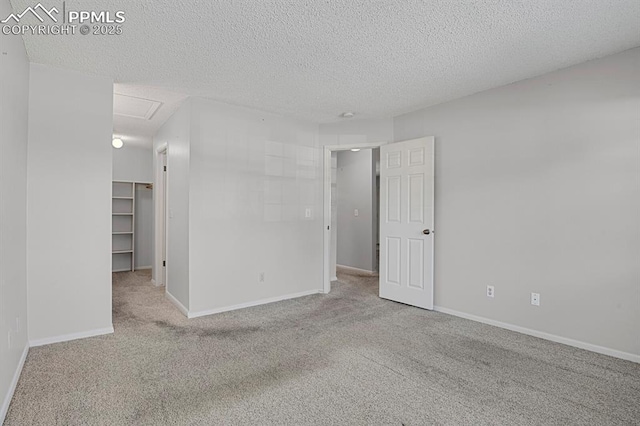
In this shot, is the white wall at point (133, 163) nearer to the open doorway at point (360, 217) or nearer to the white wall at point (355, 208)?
the open doorway at point (360, 217)

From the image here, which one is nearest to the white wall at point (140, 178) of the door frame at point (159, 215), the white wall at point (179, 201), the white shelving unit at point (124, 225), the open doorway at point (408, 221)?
the white shelving unit at point (124, 225)

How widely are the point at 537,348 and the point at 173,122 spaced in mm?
4627

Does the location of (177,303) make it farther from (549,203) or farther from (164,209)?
(549,203)

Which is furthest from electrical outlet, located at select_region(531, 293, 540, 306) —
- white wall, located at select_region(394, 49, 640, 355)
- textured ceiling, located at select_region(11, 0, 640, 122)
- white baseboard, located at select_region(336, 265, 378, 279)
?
white baseboard, located at select_region(336, 265, 378, 279)

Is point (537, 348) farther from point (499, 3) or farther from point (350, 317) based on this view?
point (499, 3)

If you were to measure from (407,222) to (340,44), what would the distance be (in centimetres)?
234

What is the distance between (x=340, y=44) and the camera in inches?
101

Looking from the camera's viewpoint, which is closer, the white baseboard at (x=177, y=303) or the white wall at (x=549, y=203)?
the white wall at (x=549, y=203)

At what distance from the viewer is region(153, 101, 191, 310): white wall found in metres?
3.76

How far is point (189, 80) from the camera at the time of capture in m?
3.25

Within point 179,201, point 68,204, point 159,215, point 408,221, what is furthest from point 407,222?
point 159,215

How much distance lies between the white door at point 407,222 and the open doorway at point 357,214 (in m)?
1.63

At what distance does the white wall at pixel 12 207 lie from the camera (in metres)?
1.92

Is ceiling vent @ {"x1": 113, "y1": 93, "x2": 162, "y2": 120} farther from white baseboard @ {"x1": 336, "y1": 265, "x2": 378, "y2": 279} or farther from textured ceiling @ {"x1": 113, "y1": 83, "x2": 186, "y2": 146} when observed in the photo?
white baseboard @ {"x1": 336, "y1": 265, "x2": 378, "y2": 279}
